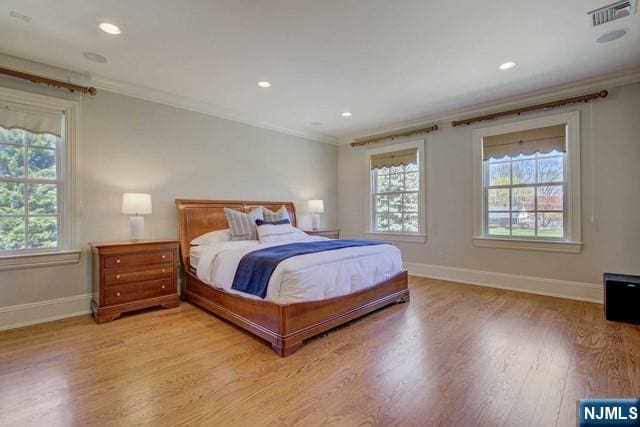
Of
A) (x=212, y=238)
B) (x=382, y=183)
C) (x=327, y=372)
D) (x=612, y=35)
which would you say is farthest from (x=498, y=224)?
(x=212, y=238)

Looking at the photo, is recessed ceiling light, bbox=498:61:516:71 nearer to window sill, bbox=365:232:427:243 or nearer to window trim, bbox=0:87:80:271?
window sill, bbox=365:232:427:243

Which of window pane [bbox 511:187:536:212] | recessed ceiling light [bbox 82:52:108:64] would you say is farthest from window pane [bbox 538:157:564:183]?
recessed ceiling light [bbox 82:52:108:64]

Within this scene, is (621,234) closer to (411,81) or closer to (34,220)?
(411,81)

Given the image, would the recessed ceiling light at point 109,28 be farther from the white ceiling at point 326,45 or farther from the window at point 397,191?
the window at point 397,191

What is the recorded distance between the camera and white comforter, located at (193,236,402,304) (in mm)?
2496

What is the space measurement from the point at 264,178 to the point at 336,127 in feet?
5.33

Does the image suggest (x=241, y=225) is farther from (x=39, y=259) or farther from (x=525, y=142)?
(x=525, y=142)

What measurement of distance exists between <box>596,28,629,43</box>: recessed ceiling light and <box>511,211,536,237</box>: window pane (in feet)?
6.90

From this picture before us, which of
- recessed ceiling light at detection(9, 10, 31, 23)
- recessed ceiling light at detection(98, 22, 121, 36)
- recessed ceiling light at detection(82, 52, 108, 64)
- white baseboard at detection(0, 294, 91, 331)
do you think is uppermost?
recessed ceiling light at detection(82, 52, 108, 64)

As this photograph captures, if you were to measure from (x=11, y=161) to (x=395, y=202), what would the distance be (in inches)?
202

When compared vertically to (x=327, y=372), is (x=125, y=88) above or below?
above

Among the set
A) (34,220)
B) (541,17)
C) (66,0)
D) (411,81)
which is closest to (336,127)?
(411,81)

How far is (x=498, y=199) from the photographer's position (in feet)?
14.6

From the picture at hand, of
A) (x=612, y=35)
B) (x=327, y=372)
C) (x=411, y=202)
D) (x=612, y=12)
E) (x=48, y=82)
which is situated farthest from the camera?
(x=411, y=202)
